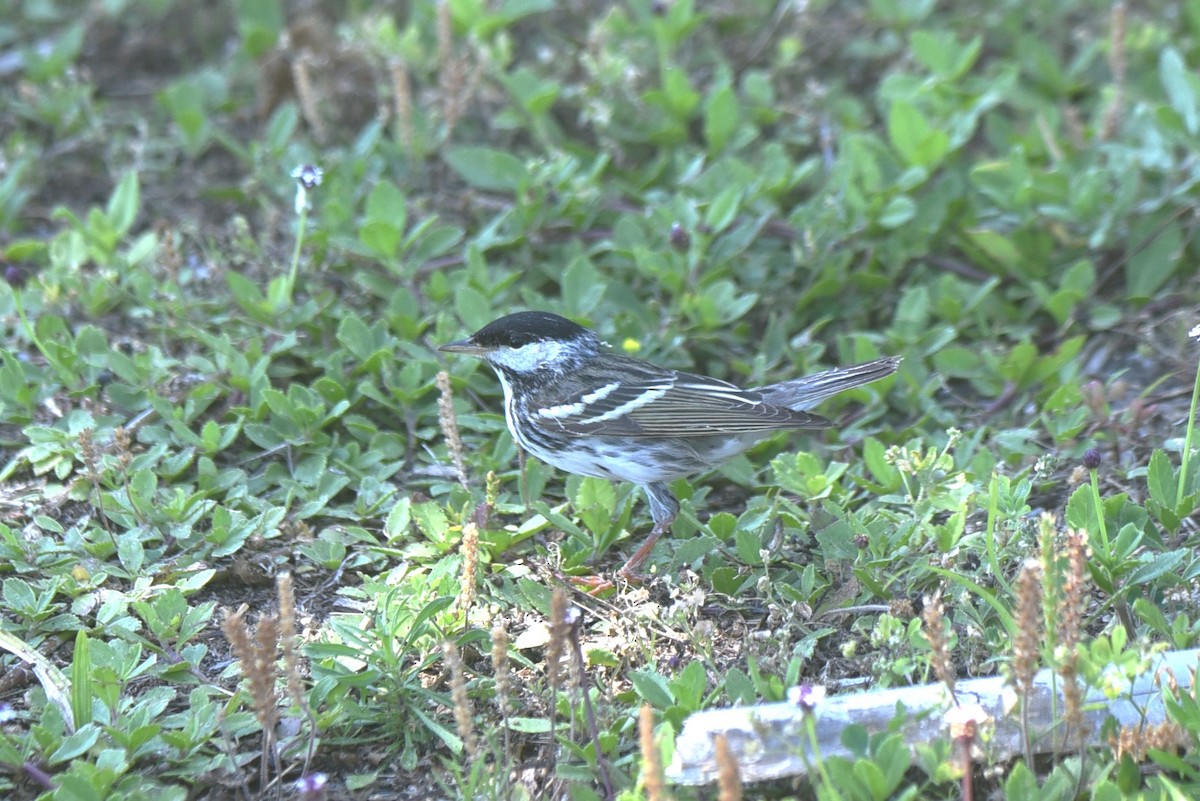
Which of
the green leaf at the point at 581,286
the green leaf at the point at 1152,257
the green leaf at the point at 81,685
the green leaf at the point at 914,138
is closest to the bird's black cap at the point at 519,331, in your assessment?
A: the green leaf at the point at 581,286

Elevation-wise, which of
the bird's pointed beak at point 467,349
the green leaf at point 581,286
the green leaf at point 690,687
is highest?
the bird's pointed beak at point 467,349

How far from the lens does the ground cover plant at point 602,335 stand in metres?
3.80

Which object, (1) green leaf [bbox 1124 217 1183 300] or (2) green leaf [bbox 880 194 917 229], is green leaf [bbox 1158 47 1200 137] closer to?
(1) green leaf [bbox 1124 217 1183 300]

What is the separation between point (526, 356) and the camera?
528cm

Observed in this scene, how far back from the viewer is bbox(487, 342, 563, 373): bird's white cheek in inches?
207

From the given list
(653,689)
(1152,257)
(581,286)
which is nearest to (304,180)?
(581,286)

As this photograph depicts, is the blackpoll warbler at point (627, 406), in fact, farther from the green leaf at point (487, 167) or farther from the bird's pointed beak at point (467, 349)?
the green leaf at point (487, 167)

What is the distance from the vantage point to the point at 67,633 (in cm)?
426

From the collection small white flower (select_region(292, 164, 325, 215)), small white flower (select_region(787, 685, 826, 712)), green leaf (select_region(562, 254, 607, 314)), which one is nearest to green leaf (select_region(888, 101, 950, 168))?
green leaf (select_region(562, 254, 607, 314))

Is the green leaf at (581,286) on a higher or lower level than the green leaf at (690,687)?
higher

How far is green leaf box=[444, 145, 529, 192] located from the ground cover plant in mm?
27

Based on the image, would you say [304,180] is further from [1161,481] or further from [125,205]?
[1161,481]

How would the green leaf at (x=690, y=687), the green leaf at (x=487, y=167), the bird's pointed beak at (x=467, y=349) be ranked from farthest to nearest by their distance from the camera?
1. the green leaf at (x=487, y=167)
2. the bird's pointed beak at (x=467, y=349)
3. the green leaf at (x=690, y=687)

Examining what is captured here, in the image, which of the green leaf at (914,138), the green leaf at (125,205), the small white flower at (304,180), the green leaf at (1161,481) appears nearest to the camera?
the green leaf at (1161,481)
